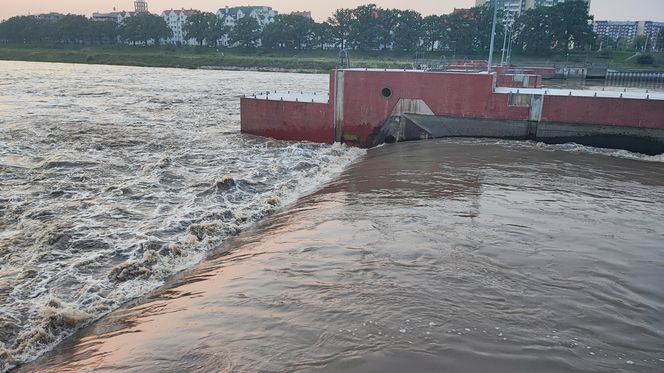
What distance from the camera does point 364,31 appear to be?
356 feet

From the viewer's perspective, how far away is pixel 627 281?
20.1 feet

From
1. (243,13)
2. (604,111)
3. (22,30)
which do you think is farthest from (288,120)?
(243,13)

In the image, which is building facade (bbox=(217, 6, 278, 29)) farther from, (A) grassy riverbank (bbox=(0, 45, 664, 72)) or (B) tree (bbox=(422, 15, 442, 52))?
(B) tree (bbox=(422, 15, 442, 52))

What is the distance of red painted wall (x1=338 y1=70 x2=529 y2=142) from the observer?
1577cm

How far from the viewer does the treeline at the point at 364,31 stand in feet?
297

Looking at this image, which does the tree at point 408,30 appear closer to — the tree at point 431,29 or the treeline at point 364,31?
the treeline at point 364,31

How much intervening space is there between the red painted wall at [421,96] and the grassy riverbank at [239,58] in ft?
202

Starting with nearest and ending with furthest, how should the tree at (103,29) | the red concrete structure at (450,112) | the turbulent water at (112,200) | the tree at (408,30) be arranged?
1. the turbulent water at (112,200)
2. the red concrete structure at (450,112)
3. the tree at (408,30)
4. the tree at (103,29)

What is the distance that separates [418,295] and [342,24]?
362ft

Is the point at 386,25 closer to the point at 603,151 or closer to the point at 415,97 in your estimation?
the point at 415,97

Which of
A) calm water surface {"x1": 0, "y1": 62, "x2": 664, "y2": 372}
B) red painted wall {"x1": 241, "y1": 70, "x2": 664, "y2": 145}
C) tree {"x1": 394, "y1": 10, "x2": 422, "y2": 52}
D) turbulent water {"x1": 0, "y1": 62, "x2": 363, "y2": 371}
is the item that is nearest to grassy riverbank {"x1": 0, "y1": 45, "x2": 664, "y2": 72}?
tree {"x1": 394, "y1": 10, "x2": 422, "y2": 52}

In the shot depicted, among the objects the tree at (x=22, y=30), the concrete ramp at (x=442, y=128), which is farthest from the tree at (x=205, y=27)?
the concrete ramp at (x=442, y=128)

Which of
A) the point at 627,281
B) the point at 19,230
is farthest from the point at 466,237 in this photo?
the point at 19,230

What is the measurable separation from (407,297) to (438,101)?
11.7m
